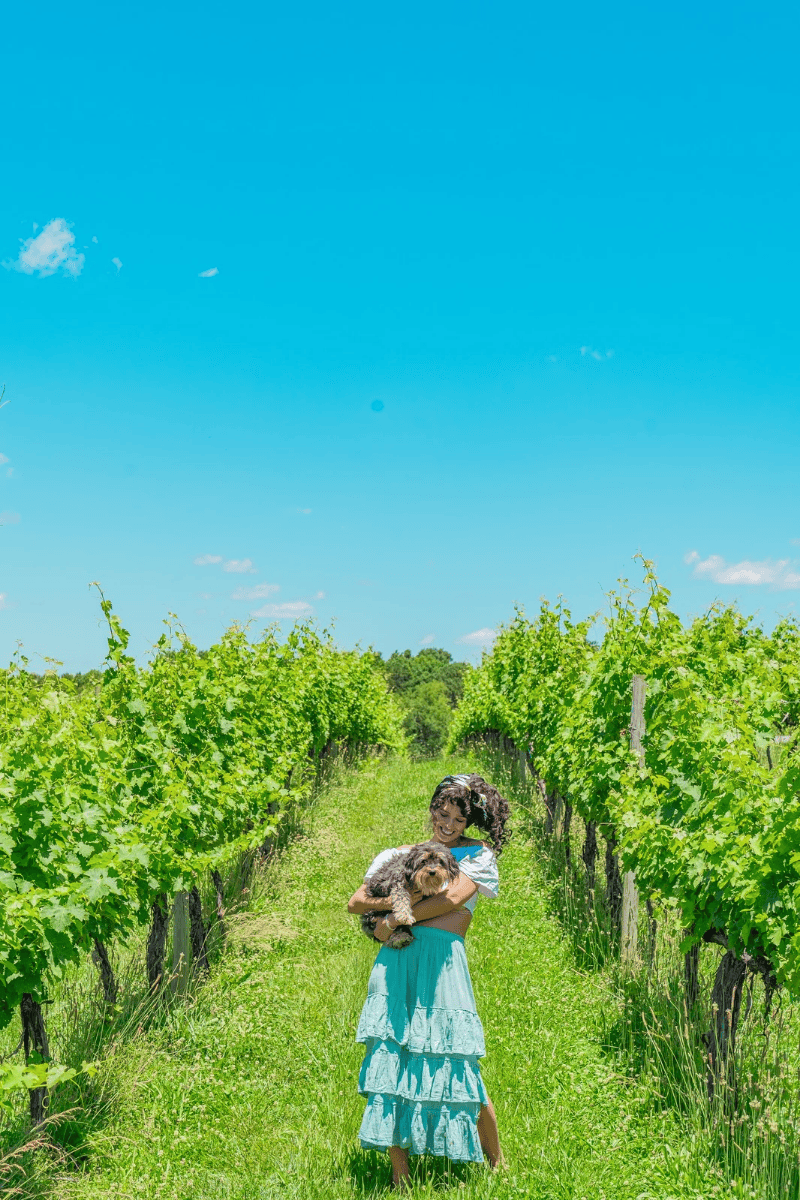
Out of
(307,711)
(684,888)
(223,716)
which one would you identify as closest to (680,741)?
(684,888)

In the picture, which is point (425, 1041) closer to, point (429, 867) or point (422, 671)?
point (429, 867)

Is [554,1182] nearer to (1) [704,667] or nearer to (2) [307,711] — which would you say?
(1) [704,667]

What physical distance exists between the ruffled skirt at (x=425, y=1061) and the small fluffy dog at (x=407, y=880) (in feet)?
0.70

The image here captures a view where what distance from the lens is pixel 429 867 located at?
3.37 metres

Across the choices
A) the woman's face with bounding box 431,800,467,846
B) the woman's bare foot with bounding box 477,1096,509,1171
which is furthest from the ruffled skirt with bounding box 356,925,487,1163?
the woman's face with bounding box 431,800,467,846

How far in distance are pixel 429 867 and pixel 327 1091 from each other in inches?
83.2

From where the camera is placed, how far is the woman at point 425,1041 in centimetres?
343

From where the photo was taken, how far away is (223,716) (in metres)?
7.44

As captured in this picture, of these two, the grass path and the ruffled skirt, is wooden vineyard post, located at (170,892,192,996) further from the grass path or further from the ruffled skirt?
the ruffled skirt

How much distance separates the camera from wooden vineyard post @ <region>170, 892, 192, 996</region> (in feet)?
19.9

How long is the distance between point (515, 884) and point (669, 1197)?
524cm

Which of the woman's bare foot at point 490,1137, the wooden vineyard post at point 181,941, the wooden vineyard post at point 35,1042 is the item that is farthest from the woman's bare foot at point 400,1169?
the wooden vineyard post at point 181,941

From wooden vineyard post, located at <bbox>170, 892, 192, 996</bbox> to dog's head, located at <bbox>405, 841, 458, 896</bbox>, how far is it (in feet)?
10.7

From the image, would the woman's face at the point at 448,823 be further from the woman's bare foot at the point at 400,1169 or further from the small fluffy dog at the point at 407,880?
the woman's bare foot at the point at 400,1169
